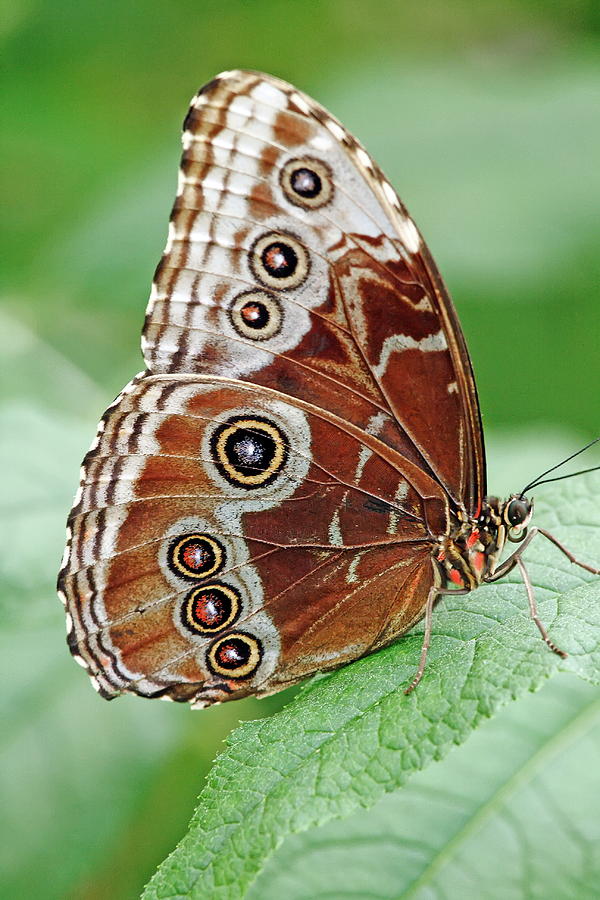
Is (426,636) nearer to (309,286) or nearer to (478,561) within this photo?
(478,561)

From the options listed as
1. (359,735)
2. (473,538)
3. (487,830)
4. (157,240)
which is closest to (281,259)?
(473,538)

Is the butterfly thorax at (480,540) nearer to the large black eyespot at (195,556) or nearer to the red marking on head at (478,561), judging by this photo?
the red marking on head at (478,561)

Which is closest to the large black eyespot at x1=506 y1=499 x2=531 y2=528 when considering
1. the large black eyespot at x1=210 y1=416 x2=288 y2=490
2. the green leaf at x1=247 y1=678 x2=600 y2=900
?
the green leaf at x1=247 y1=678 x2=600 y2=900

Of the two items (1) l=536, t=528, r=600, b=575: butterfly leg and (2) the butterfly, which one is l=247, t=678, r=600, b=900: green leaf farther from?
(2) the butterfly

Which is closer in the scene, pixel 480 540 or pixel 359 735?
pixel 359 735

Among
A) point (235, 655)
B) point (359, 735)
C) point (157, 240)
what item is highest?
point (157, 240)

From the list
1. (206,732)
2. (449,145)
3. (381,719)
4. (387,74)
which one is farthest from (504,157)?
(381,719)

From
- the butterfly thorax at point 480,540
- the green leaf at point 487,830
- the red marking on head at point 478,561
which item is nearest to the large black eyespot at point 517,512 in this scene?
the butterfly thorax at point 480,540

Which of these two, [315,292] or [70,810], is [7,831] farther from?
[315,292]
